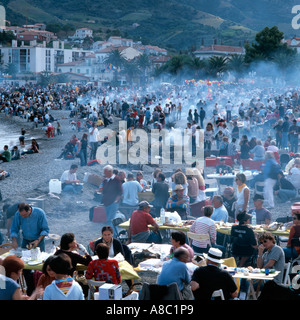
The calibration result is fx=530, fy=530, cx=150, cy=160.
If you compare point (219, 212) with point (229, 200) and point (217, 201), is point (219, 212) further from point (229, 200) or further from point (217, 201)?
point (229, 200)

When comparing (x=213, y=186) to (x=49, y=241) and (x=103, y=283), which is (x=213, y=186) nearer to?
(x=49, y=241)

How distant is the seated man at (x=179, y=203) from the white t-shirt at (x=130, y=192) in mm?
1397

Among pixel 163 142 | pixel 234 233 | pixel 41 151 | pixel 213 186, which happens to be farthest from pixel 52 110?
pixel 234 233

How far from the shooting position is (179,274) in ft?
19.5

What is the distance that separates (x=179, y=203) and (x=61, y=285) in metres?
4.95

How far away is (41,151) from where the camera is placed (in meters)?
24.5

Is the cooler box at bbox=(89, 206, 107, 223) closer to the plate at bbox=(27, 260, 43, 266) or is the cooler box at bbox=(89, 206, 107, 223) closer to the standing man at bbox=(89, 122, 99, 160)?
the plate at bbox=(27, 260, 43, 266)

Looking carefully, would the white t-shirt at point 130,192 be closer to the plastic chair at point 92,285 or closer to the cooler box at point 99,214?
the cooler box at point 99,214

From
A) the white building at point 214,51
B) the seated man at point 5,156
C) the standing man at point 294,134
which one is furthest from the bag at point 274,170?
the white building at point 214,51

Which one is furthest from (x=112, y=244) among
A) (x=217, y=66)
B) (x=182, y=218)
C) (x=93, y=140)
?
(x=217, y=66)

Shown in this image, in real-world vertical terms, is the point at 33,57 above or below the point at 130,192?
above

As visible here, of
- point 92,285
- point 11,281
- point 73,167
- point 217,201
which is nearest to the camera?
point 11,281

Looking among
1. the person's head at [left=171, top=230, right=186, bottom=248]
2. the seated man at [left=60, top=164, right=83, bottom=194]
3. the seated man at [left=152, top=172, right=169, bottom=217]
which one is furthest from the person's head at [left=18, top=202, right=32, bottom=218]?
the seated man at [left=60, top=164, right=83, bottom=194]

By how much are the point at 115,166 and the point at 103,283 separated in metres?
11.8
